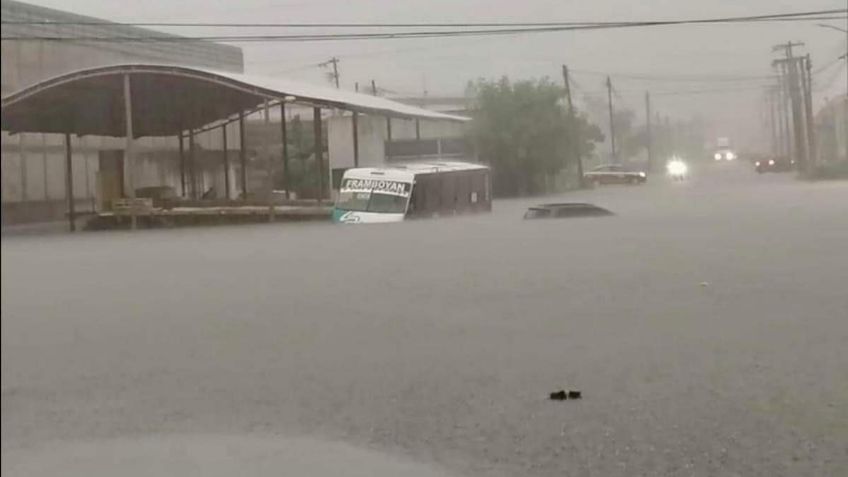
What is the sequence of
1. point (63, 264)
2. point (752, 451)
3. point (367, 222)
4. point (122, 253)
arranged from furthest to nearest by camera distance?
point (367, 222) < point (752, 451) < point (122, 253) < point (63, 264)

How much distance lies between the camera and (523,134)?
674 centimetres

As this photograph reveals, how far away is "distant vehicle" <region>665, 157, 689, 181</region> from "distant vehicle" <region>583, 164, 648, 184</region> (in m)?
0.21

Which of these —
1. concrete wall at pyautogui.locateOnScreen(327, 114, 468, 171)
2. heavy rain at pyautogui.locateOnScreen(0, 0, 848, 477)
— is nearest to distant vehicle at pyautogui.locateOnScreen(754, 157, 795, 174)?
heavy rain at pyautogui.locateOnScreen(0, 0, 848, 477)

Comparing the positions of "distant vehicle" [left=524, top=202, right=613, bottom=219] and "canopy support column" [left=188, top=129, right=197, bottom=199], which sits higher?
"canopy support column" [left=188, top=129, right=197, bottom=199]

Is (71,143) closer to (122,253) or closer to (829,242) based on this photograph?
(122,253)

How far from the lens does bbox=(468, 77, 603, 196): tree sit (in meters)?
6.37

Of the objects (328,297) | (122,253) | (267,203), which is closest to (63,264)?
(122,253)

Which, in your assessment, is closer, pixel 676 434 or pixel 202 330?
pixel 202 330

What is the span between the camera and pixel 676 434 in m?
4.42

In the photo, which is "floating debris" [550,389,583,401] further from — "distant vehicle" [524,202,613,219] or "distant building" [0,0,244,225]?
"distant building" [0,0,244,225]

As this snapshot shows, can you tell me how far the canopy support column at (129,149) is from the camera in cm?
350

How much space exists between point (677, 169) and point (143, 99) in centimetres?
393

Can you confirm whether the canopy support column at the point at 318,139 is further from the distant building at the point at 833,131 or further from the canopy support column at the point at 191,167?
the distant building at the point at 833,131

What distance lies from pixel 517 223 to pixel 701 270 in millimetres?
987
